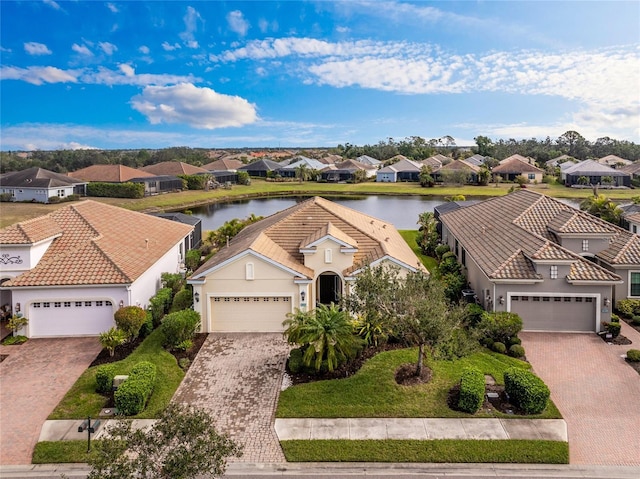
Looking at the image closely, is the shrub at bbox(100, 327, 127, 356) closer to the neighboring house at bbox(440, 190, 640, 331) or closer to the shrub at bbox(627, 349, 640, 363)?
the neighboring house at bbox(440, 190, 640, 331)

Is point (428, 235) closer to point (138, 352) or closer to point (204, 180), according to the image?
point (138, 352)

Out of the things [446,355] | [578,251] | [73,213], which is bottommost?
[446,355]

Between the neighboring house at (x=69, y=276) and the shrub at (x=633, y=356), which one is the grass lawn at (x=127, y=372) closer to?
the neighboring house at (x=69, y=276)

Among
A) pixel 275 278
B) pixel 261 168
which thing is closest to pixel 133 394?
pixel 275 278

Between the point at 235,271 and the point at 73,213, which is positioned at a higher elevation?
the point at 73,213

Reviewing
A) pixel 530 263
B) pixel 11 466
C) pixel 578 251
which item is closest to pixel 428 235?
pixel 578 251

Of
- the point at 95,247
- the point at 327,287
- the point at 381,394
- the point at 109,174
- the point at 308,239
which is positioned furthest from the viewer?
the point at 109,174

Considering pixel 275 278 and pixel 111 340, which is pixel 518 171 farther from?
pixel 111 340
